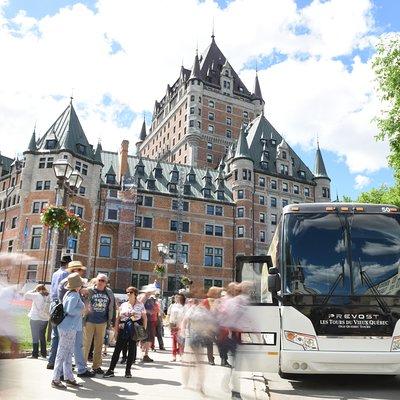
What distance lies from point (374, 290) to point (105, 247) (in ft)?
145

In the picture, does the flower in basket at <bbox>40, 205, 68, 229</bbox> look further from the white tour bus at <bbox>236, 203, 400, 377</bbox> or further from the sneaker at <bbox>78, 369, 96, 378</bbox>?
the white tour bus at <bbox>236, 203, 400, 377</bbox>

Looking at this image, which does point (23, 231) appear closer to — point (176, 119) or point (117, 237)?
point (117, 237)

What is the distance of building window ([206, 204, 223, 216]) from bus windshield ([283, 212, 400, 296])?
4733 centimetres

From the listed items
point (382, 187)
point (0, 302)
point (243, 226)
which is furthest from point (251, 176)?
point (0, 302)

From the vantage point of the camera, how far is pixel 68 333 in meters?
8.34

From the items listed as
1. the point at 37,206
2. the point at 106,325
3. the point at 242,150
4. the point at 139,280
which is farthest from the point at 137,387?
the point at 242,150

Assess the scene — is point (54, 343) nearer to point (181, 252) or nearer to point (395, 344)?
point (395, 344)

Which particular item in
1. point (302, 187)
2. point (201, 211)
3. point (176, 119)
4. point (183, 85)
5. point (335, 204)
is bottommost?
point (335, 204)

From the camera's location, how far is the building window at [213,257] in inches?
2160

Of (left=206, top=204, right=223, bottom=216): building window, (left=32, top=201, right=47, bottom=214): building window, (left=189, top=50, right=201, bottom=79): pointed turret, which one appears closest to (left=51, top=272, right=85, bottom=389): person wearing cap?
(left=32, top=201, right=47, bottom=214): building window

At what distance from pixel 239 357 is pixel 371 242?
11.2 ft

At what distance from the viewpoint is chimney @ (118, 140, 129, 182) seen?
184 feet

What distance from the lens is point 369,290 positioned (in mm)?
8492

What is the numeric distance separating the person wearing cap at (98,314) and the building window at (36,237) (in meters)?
39.2
